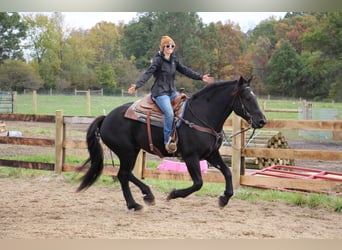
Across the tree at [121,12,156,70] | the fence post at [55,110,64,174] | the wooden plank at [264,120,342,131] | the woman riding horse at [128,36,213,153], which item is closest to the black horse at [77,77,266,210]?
the woman riding horse at [128,36,213,153]

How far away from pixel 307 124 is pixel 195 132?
140cm

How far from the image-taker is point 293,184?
4.74 meters

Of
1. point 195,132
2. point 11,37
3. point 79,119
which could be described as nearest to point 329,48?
point 195,132

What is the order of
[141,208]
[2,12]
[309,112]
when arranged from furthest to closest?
1. [309,112]
2. [2,12]
3. [141,208]

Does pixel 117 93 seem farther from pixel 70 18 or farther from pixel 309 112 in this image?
pixel 309 112

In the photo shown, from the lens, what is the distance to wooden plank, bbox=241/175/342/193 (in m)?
4.62

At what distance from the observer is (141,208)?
417 cm

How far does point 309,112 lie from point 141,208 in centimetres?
400

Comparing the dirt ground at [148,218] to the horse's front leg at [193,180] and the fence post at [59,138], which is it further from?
the fence post at [59,138]

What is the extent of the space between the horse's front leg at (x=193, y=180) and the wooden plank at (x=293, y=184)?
1.27 metres

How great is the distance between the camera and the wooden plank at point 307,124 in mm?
4551

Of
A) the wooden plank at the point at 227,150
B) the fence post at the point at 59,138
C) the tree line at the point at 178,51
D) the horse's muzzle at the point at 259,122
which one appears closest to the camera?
the horse's muzzle at the point at 259,122

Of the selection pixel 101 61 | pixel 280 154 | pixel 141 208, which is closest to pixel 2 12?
pixel 101 61

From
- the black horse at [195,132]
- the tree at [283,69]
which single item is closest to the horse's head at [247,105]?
the black horse at [195,132]
